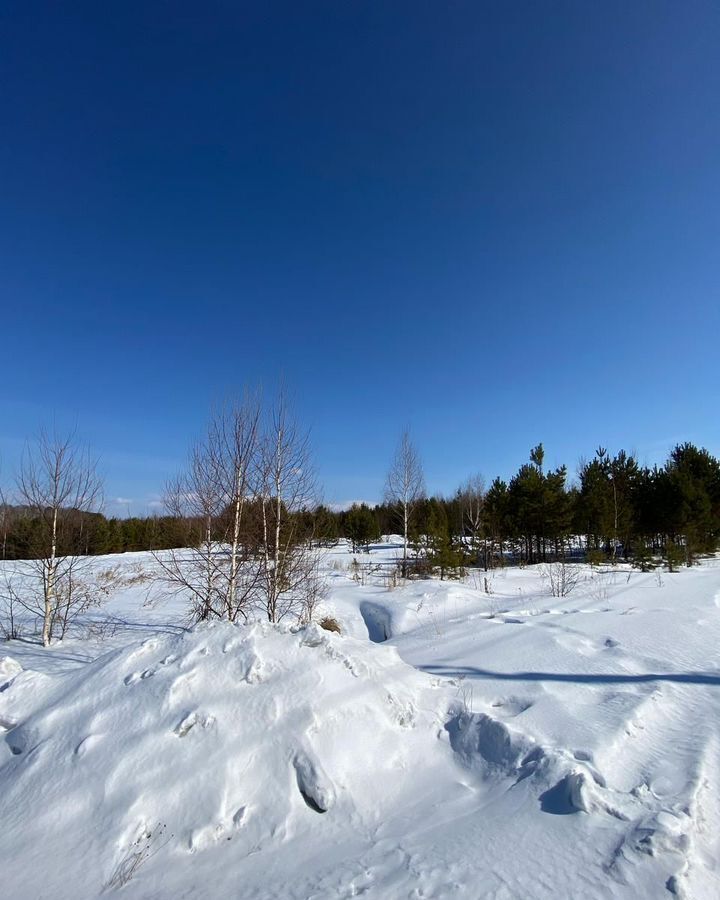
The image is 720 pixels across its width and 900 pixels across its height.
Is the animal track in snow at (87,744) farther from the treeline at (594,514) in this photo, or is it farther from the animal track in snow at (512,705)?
the treeline at (594,514)

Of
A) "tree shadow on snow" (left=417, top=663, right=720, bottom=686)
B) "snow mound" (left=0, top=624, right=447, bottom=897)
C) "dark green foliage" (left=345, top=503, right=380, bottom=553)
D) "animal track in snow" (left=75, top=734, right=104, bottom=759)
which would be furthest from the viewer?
"dark green foliage" (left=345, top=503, right=380, bottom=553)

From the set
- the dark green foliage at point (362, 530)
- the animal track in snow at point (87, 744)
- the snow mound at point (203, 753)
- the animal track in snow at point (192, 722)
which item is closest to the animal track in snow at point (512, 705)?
the snow mound at point (203, 753)

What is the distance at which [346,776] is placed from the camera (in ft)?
10.3

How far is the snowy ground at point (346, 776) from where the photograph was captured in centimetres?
240

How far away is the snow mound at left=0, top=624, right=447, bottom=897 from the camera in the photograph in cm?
274

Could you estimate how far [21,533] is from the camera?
1459 centimetres

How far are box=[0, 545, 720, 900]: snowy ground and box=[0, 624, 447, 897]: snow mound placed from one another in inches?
0.5

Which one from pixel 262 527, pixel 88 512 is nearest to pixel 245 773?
pixel 262 527

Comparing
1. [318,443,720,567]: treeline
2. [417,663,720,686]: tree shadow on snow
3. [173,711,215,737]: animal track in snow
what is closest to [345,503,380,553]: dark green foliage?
[318,443,720,567]: treeline

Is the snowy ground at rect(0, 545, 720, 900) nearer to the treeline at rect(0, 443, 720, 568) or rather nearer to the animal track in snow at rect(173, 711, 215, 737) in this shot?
the animal track in snow at rect(173, 711, 215, 737)

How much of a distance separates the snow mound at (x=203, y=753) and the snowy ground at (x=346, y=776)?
1cm

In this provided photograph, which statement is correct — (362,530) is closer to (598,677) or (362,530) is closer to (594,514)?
(594,514)

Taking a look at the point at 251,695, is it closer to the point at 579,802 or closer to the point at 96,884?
the point at 96,884

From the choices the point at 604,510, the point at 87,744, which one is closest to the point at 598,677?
the point at 87,744
